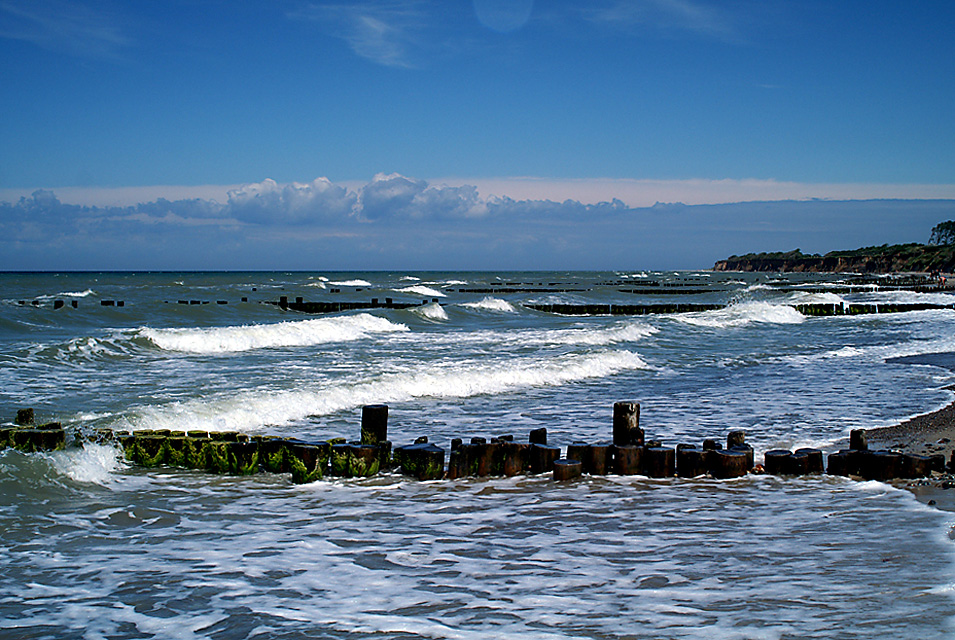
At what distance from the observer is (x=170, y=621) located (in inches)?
172

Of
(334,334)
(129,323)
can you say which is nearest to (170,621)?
(334,334)

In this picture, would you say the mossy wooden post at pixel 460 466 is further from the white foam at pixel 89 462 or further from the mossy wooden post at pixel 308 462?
the white foam at pixel 89 462

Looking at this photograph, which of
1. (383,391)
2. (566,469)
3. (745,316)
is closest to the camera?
(566,469)

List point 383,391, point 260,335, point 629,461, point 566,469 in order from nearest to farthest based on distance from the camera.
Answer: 1. point 566,469
2. point 629,461
3. point 383,391
4. point 260,335

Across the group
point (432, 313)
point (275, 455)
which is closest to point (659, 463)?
point (275, 455)

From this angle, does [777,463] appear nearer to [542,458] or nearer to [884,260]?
[542,458]

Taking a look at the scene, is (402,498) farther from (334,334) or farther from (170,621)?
(334,334)

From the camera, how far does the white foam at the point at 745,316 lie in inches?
1377

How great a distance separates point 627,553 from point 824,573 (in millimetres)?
1325

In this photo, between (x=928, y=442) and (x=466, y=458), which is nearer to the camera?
(x=466, y=458)

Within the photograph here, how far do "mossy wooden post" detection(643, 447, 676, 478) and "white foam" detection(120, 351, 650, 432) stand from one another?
557cm

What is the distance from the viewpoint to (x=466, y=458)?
7.88 m

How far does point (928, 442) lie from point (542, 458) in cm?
521

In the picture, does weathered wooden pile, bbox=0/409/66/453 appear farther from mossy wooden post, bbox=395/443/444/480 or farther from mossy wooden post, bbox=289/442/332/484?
mossy wooden post, bbox=395/443/444/480
